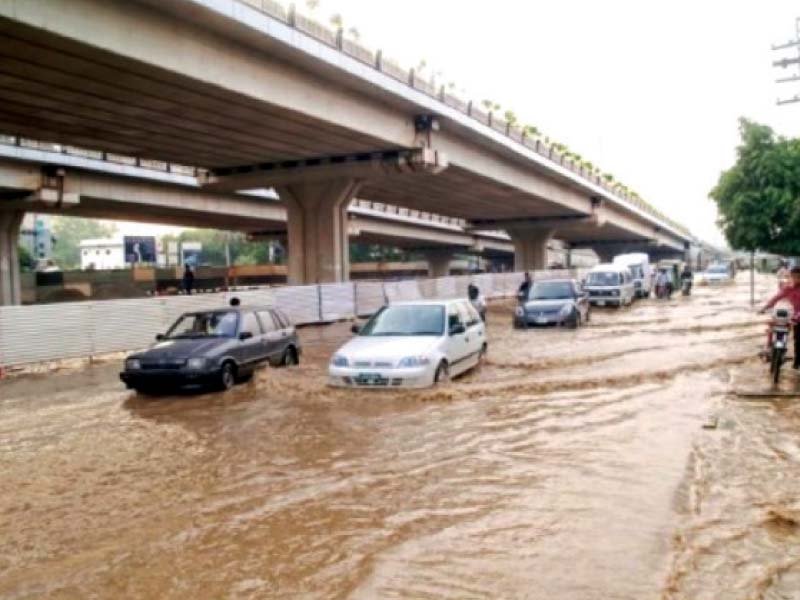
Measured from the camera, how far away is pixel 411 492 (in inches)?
267

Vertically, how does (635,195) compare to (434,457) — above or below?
above

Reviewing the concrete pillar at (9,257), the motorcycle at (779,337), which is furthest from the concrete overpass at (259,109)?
the motorcycle at (779,337)

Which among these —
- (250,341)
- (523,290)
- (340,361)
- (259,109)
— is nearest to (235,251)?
(523,290)

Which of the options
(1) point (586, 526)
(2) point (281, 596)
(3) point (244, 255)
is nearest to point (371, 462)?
(1) point (586, 526)

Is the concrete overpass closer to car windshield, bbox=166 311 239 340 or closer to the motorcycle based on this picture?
car windshield, bbox=166 311 239 340

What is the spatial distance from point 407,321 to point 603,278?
76.2ft

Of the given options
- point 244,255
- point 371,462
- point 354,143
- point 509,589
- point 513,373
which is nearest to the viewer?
point 509,589

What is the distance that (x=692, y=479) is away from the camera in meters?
6.97

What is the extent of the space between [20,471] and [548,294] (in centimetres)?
1799

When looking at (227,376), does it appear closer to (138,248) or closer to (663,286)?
(663,286)

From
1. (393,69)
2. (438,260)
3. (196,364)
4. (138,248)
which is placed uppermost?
(393,69)

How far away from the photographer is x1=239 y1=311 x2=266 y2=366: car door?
43.1 ft

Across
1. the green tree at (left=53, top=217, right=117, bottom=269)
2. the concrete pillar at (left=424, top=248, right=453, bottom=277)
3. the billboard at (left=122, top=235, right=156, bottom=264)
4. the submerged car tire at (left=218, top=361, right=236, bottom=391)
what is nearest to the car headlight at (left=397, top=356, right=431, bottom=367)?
the submerged car tire at (left=218, top=361, right=236, bottom=391)

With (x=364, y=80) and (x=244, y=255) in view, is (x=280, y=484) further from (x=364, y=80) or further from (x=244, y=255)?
(x=244, y=255)
